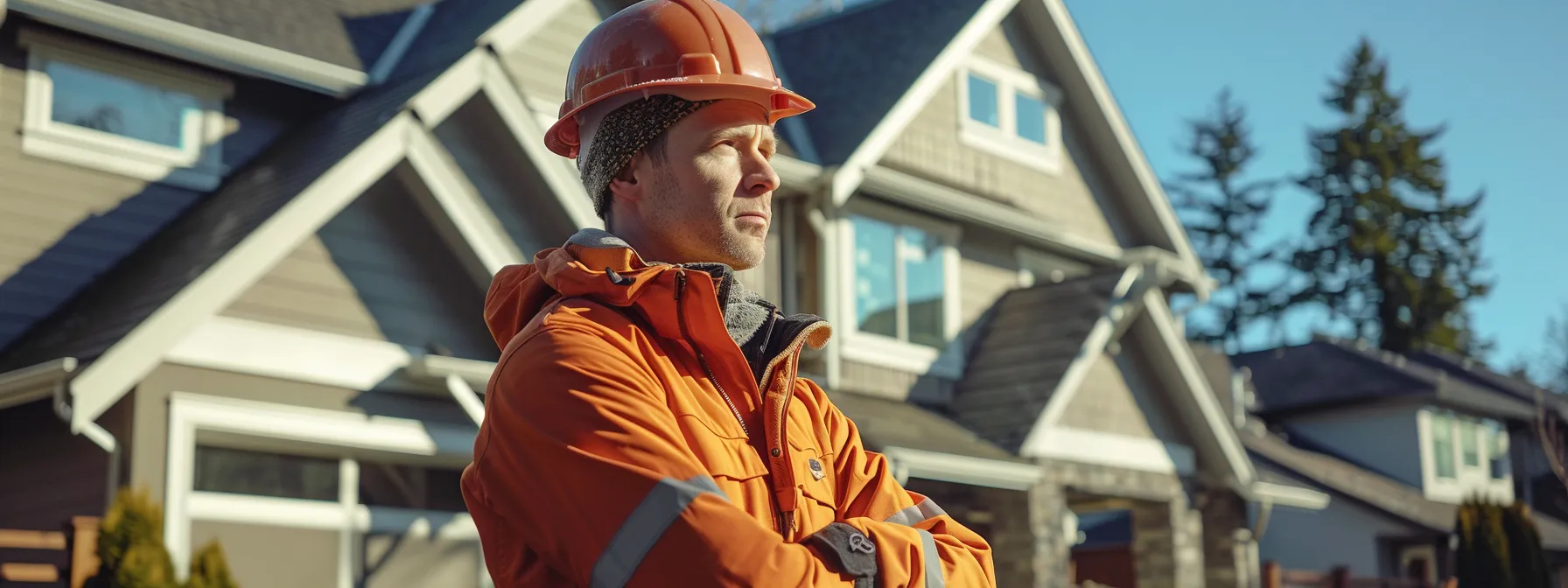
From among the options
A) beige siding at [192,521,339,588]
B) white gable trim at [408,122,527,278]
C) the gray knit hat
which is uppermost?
white gable trim at [408,122,527,278]

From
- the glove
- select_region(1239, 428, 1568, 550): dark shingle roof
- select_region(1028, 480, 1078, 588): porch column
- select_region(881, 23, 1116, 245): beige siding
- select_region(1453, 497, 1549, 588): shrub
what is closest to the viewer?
the glove

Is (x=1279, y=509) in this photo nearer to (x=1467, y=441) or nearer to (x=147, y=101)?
(x=1467, y=441)

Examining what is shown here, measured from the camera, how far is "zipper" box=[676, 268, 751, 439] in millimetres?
2332

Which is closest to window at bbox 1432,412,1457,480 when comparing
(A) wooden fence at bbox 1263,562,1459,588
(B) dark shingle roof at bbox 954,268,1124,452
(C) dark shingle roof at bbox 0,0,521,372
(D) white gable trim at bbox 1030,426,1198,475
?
(A) wooden fence at bbox 1263,562,1459,588

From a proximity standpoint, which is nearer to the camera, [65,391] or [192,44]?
[65,391]

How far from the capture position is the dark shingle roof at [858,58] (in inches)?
623

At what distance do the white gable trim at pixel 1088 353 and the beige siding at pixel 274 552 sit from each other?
6601mm

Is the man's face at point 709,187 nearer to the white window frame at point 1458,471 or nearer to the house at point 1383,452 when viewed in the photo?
the house at point 1383,452

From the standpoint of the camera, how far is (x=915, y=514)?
2574 mm

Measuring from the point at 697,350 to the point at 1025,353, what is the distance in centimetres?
1386

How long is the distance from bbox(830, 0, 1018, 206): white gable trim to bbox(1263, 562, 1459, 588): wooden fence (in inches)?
229

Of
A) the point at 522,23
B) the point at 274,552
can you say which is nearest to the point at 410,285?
the point at 274,552

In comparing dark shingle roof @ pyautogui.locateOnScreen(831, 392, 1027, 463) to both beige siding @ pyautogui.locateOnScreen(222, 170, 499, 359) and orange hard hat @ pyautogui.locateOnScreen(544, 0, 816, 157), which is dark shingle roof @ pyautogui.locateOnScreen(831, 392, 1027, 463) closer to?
beige siding @ pyautogui.locateOnScreen(222, 170, 499, 359)

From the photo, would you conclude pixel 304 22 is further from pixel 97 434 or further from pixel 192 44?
pixel 97 434
